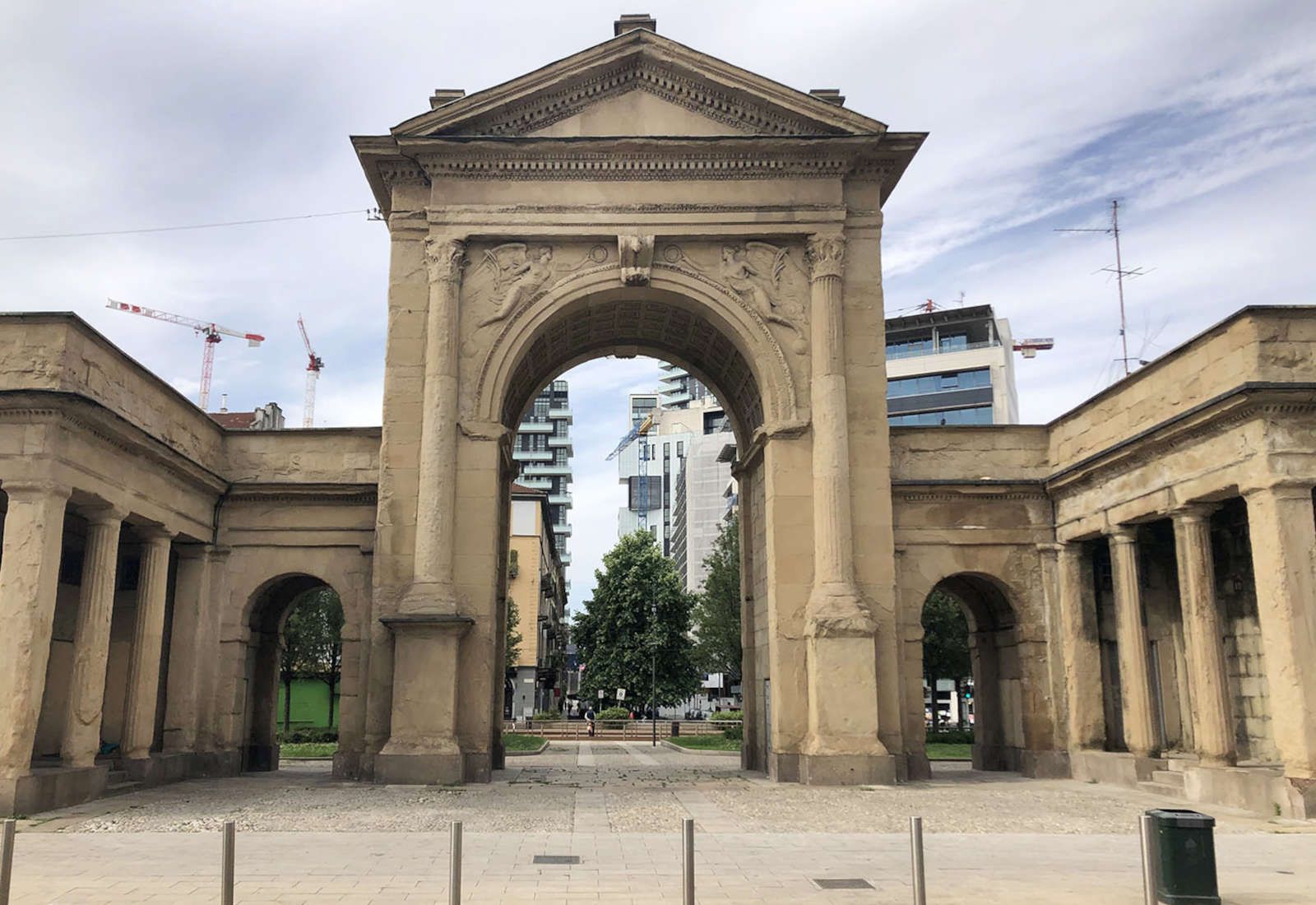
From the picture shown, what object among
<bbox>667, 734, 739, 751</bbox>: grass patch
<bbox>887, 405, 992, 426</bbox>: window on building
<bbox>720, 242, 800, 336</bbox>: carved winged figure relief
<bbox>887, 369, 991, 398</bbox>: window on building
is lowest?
<bbox>667, 734, 739, 751</bbox>: grass patch

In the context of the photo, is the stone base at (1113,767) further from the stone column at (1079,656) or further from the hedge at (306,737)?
the hedge at (306,737)

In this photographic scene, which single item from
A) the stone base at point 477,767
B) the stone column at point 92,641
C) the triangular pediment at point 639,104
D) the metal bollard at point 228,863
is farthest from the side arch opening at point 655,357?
the metal bollard at point 228,863

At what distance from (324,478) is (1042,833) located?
18328mm

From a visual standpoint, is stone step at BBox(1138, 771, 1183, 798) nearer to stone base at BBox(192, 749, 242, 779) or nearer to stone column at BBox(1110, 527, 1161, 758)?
stone column at BBox(1110, 527, 1161, 758)

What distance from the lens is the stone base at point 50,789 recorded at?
17.0 m

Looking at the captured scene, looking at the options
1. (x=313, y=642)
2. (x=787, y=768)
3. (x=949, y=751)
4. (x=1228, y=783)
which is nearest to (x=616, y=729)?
(x=313, y=642)

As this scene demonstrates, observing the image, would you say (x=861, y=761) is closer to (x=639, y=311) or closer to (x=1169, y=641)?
(x=1169, y=641)

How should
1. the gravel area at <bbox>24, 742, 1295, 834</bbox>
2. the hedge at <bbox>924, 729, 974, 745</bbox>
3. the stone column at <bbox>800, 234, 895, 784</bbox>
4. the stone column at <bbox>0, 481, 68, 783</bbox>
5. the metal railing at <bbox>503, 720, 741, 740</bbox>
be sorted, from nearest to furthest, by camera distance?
the gravel area at <bbox>24, 742, 1295, 834</bbox>
the stone column at <bbox>0, 481, 68, 783</bbox>
the stone column at <bbox>800, 234, 895, 784</bbox>
the hedge at <bbox>924, 729, 974, 745</bbox>
the metal railing at <bbox>503, 720, 741, 740</bbox>

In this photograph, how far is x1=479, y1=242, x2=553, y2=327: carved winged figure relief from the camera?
81.0ft

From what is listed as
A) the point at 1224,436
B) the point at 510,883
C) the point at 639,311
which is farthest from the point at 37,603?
the point at 1224,436

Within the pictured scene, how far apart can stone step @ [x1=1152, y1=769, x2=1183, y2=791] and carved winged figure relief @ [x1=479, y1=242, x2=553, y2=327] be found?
16548 millimetres

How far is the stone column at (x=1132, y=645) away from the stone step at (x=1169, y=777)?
52.5 inches

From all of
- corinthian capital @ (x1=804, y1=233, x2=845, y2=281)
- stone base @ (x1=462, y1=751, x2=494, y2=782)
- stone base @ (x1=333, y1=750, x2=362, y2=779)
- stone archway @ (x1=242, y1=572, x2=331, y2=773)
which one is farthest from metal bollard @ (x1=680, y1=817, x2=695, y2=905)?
stone archway @ (x1=242, y1=572, x2=331, y2=773)

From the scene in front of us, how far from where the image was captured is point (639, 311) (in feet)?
88.7
